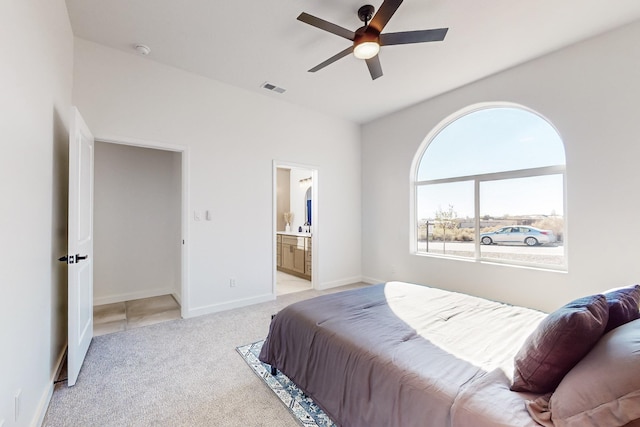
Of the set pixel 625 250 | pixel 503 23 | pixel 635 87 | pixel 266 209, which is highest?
pixel 503 23

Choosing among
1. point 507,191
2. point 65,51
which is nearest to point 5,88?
point 65,51

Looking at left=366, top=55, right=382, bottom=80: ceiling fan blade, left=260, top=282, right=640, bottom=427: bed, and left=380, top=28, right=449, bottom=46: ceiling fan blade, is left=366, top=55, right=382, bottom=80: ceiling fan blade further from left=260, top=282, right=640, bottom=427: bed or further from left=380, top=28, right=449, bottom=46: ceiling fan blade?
left=260, top=282, right=640, bottom=427: bed

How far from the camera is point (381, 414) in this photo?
1327 millimetres

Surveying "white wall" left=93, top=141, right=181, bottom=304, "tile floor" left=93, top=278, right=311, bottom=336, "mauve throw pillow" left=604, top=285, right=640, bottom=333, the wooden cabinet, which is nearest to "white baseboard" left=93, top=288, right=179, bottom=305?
"white wall" left=93, top=141, right=181, bottom=304

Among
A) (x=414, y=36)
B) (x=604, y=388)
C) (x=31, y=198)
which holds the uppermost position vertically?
(x=414, y=36)

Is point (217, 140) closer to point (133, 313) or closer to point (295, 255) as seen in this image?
point (133, 313)

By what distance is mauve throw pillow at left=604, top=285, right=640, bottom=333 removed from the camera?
1.24 meters

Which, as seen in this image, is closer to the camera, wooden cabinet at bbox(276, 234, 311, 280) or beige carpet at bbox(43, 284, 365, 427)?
beige carpet at bbox(43, 284, 365, 427)

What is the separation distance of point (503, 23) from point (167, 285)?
5331mm

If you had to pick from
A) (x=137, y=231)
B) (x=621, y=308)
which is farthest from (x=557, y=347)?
(x=137, y=231)

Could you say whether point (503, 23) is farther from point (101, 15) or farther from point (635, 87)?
point (101, 15)

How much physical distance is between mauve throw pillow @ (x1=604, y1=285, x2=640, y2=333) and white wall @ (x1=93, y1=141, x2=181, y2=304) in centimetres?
410

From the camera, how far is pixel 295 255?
581cm

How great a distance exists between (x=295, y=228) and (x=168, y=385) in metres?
4.97
